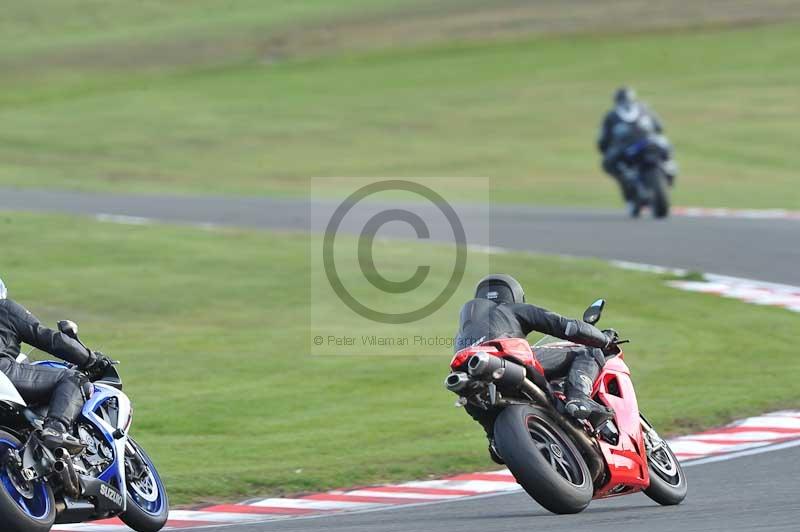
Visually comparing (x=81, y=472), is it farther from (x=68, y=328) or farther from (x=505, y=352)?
(x=505, y=352)

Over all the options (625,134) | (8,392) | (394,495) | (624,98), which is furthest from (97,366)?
(624,98)

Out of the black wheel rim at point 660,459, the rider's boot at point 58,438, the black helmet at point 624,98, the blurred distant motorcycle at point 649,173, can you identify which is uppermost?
the black helmet at point 624,98

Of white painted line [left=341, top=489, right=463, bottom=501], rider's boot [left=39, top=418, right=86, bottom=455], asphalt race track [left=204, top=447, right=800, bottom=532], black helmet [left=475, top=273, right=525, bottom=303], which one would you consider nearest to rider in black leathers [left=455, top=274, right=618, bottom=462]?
Result: black helmet [left=475, top=273, right=525, bottom=303]

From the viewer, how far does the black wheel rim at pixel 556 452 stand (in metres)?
8.50

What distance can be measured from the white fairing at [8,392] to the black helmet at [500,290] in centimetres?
280

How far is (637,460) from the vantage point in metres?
8.98

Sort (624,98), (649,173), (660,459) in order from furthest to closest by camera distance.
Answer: (624,98) → (649,173) → (660,459)

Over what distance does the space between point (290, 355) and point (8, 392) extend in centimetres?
679

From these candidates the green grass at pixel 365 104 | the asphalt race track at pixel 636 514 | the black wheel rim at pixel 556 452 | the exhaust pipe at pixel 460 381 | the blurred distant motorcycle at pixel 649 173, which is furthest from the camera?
the green grass at pixel 365 104

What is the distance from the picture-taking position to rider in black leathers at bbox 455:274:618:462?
884 centimetres

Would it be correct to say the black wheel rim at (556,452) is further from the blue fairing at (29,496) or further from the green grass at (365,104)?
the green grass at (365,104)

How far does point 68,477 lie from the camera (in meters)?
8.09

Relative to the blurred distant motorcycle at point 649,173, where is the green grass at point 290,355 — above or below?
below

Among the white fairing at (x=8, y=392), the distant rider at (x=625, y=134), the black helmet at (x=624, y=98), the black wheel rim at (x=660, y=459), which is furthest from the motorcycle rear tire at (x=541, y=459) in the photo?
the black helmet at (x=624, y=98)
